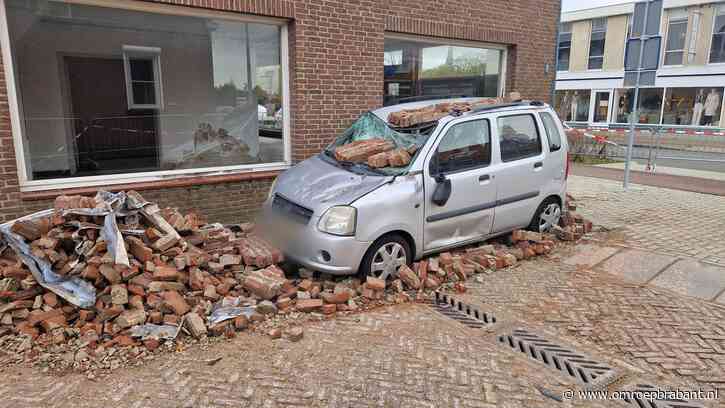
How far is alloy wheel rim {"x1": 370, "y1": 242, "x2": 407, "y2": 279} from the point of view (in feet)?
16.8

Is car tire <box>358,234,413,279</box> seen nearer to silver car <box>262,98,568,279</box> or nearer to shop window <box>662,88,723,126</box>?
silver car <box>262,98,568,279</box>

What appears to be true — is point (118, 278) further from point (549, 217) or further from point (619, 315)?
point (549, 217)

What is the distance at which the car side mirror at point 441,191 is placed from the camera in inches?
211

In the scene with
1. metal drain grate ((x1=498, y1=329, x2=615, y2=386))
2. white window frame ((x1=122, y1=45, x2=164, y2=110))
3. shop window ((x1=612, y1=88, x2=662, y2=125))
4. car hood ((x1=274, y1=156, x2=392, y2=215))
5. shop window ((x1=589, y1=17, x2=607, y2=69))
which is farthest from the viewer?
shop window ((x1=589, y1=17, x2=607, y2=69))

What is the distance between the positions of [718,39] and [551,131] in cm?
2570

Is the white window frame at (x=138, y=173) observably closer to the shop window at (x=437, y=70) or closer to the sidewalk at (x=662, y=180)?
the shop window at (x=437, y=70)

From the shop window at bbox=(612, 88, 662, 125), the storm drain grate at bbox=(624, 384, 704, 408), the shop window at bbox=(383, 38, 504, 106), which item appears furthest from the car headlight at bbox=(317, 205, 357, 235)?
the shop window at bbox=(612, 88, 662, 125)

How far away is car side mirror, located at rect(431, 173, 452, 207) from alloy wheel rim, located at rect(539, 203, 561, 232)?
6.68 feet

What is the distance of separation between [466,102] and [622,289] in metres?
2.92

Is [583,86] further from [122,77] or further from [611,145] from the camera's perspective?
[122,77]

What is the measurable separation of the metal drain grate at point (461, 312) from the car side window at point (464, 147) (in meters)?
1.40

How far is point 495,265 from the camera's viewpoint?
5.84 m

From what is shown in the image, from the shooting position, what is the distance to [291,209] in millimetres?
5262

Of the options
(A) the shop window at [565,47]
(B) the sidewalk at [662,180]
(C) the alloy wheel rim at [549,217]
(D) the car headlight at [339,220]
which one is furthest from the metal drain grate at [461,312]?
(A) the shop window at [565,47]
